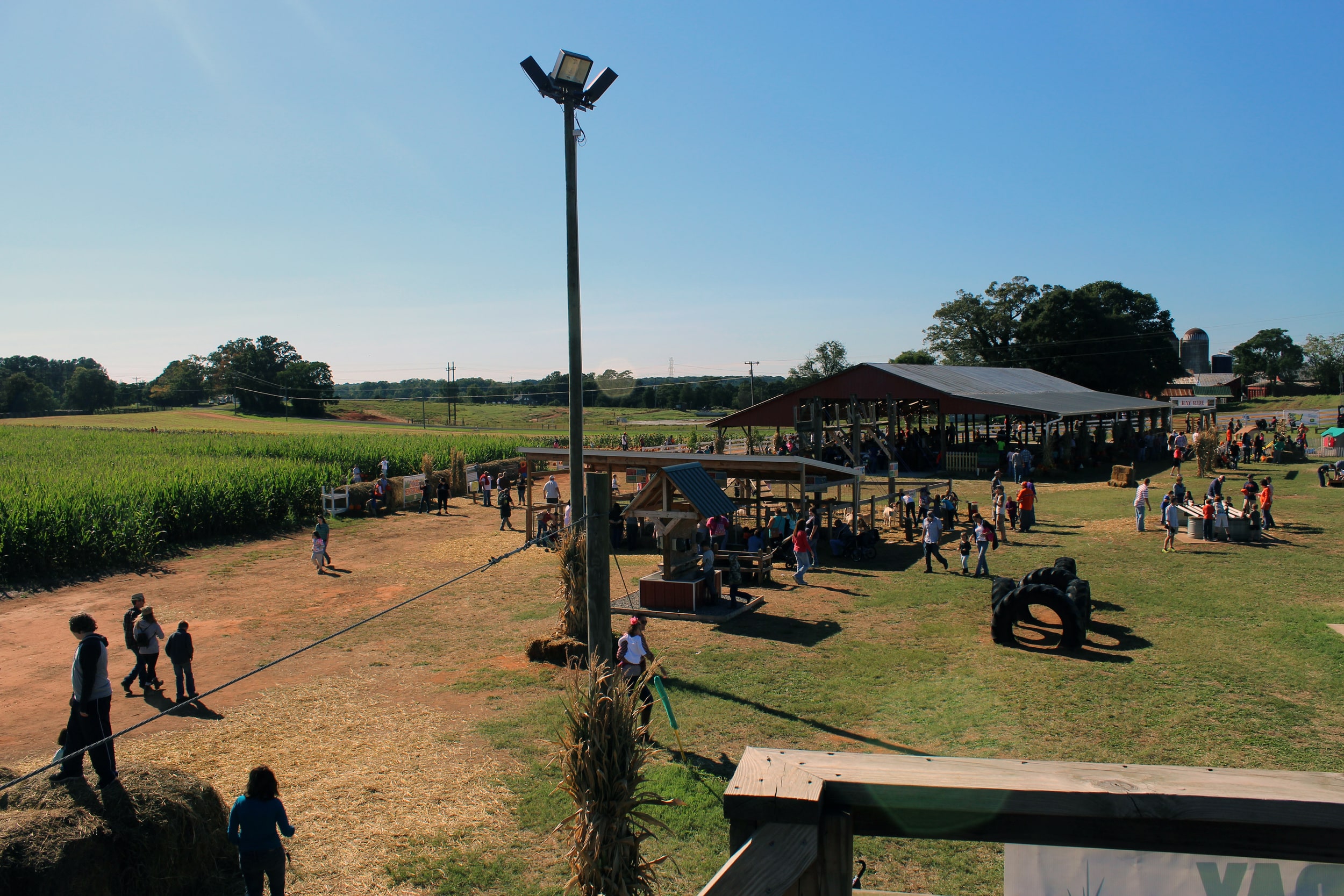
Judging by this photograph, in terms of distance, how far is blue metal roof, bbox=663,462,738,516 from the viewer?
15.6m

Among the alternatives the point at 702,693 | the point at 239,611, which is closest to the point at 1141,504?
the point at 702,693

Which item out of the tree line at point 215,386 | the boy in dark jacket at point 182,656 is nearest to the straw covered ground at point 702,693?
the boy in dark jacket at point 182,656

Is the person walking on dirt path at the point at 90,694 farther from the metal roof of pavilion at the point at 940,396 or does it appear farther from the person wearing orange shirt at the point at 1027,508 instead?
the metal roof of pavilion at the point at 940,396

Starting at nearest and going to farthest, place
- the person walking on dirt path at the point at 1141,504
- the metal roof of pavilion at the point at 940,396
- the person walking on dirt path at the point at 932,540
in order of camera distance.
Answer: the person walking on dirt path at the point at 932,540
the person walking on dirt path at the point at 1141,504
the metal roof of pavilion at the point at 940,396

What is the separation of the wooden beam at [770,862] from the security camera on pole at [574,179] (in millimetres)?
7048

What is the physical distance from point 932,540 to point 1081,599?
18.0 feet

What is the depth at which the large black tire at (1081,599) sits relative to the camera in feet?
41.8

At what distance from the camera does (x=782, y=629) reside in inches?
571

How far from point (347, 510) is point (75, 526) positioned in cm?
994

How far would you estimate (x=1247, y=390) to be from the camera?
104m

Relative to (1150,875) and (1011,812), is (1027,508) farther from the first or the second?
(1011,812)

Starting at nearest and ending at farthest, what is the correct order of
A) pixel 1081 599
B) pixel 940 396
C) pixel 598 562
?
pixel 598 562
pixel 1081 599
pixel 940 396

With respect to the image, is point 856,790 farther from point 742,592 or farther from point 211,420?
point 211,420

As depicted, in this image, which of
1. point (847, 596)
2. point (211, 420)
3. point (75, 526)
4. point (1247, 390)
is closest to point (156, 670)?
point (75, 526)
